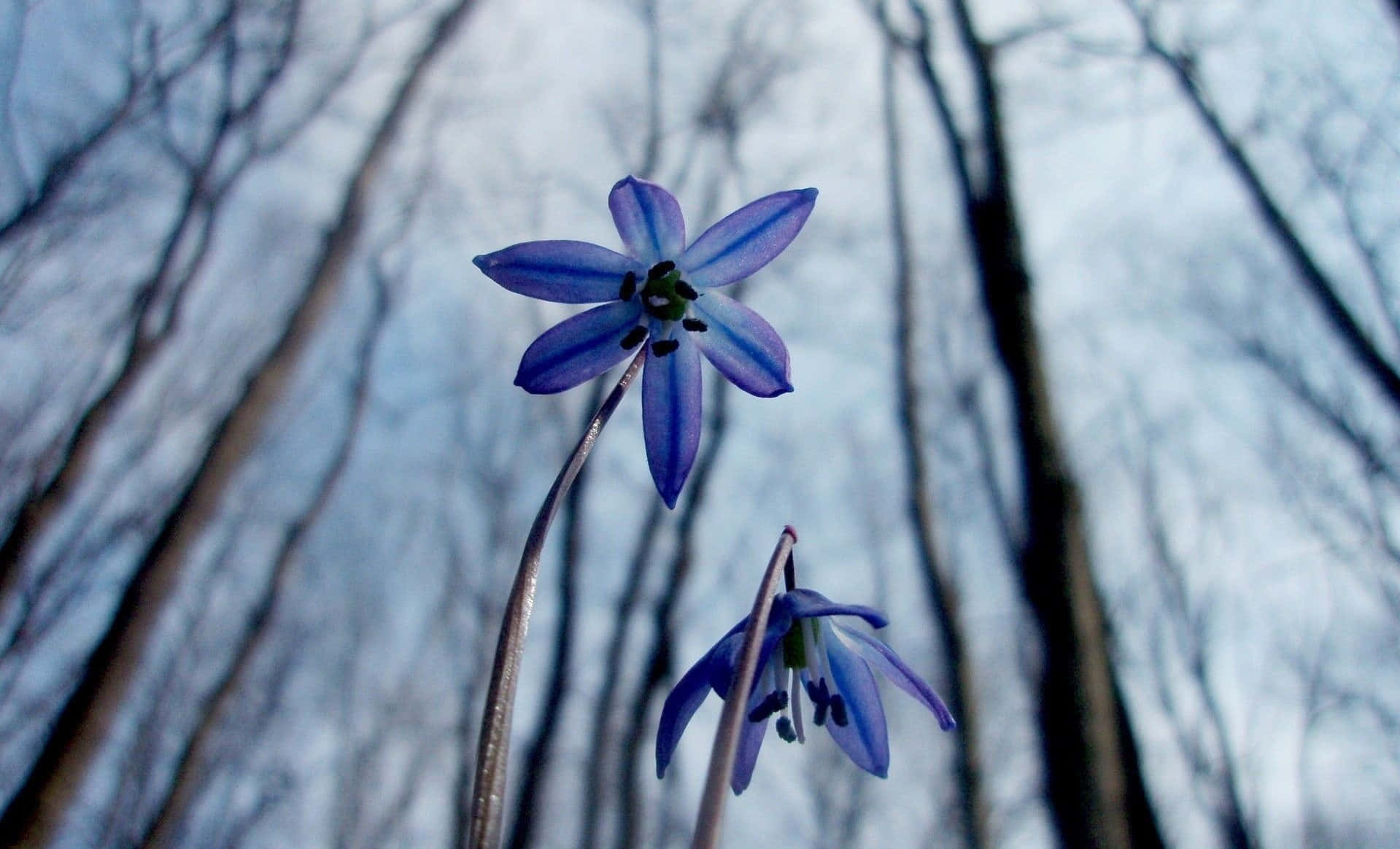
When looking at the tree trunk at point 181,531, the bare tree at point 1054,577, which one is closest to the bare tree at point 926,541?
the bare tree at point 1054,577

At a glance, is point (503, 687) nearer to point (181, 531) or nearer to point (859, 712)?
point (859, 712)

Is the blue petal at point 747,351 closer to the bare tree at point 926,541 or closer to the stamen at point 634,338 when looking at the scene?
the stamen at point 634,338

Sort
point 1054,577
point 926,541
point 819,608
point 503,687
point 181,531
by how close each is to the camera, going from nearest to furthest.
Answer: point 503,687 → point 819,608 → point 1054,577 → point 181,531 → point 926,541

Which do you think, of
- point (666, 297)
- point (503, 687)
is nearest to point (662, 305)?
point (666, 297)

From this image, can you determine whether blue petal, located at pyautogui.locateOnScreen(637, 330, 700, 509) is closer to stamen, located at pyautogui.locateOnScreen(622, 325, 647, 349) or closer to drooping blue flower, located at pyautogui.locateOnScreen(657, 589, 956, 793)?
stamen, located at pyautogui.locateOnScreen(622, 325, 647, 349)

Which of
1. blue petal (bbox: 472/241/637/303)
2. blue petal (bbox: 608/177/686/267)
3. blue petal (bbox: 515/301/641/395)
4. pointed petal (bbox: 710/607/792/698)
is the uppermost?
blue petal (bbox: 608/177/686/267)

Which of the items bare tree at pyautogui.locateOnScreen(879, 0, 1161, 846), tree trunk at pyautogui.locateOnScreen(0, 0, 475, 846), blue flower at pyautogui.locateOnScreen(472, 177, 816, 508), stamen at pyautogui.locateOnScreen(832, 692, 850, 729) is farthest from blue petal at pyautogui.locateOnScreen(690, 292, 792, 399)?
tree trunk at pyautogui.locateOnScreen(0, 0, 475, 846)
